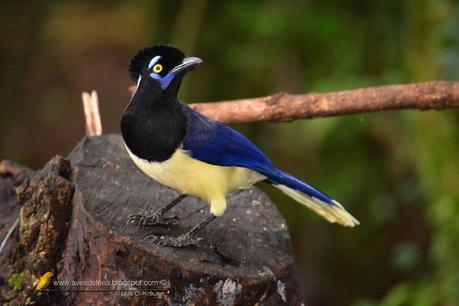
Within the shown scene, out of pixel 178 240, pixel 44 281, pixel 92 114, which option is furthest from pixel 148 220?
pixel 92 114

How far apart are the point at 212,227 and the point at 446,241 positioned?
2026 mm

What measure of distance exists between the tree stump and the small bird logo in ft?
0.09

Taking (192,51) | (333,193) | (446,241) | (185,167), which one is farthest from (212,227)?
(192,51)

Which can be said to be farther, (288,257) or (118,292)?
(288,257)

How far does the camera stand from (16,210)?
3926mm

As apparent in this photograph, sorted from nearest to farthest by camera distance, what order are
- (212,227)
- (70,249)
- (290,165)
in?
(70,249) < (212,227) < (290,165)

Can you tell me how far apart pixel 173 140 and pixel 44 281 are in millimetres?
759

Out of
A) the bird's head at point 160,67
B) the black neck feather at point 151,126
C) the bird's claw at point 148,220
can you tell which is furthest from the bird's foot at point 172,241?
the bird's head at point 160,67

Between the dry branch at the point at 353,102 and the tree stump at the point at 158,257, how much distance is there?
0.55 meters

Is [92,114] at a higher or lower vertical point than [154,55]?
lower

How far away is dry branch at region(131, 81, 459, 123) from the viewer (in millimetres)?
4004

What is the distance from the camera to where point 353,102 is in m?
4.07

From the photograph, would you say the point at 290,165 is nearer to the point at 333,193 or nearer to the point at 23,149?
the point at 333,193

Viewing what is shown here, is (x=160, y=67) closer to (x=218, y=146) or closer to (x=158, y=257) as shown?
(x=218, y=146)
